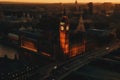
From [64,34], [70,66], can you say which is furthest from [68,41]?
[70,66]

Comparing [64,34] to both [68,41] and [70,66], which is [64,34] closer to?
[68,41]

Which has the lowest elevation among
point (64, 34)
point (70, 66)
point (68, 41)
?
point (70, 66)

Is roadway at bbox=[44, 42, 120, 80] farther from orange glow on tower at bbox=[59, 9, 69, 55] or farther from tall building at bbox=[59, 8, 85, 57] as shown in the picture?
orange glow on tower at bbox=[59, 9, 69, 55]

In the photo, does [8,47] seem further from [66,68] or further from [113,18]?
[113,18]

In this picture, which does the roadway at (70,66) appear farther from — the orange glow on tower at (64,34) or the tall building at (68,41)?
the orange glow on tower at (64,34)

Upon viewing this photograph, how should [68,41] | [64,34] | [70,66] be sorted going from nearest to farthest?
[70,66] → [64,34] → [68,41]

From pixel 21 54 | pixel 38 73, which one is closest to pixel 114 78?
pixel 38 73

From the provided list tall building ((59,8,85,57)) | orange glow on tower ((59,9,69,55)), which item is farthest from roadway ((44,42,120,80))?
orange glow on tower ((59,9,69,55))

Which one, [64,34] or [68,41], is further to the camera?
[68,41]

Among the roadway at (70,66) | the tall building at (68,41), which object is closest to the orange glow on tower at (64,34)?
the tall building at (68,41)

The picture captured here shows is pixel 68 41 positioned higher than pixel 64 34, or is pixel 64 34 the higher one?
pixel 64 34

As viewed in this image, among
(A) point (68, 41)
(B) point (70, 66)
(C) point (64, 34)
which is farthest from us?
(A) point (68, 41)

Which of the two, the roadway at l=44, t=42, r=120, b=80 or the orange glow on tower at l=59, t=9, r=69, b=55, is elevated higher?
the orange glow on tower at l=59, t=9, r=69, b=55
